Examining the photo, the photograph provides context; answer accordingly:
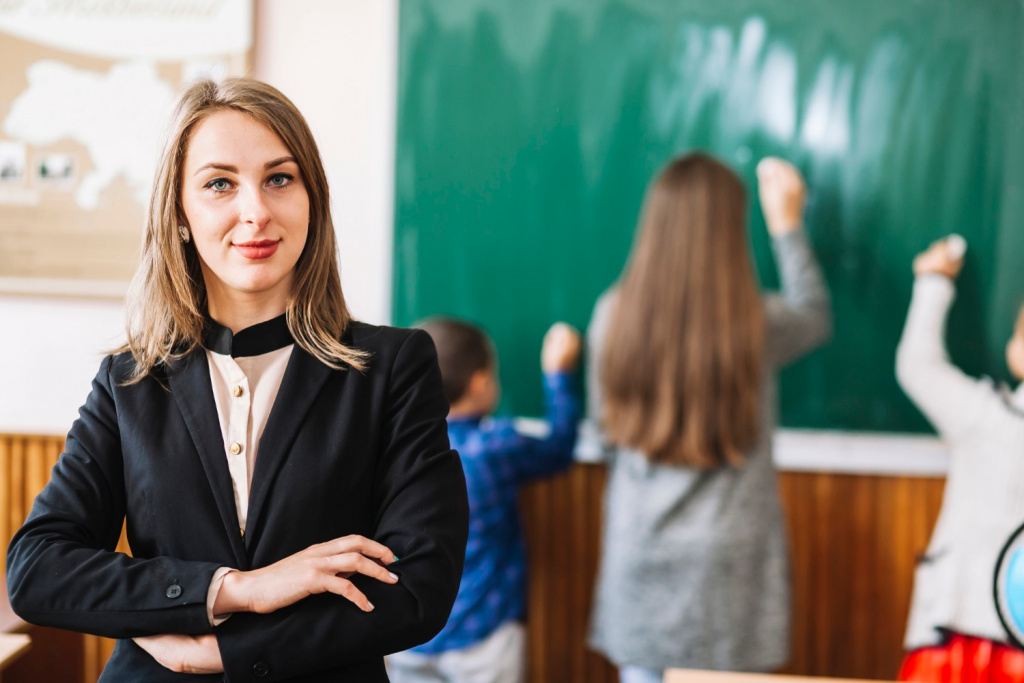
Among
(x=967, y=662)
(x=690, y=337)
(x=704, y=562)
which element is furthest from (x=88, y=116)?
(x=967, y=662)

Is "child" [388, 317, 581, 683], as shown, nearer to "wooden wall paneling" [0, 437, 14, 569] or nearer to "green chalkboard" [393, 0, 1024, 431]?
"green chalkboard" [393, 0, 1024, 431]

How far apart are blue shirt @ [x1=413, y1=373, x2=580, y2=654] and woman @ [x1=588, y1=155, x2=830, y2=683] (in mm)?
246

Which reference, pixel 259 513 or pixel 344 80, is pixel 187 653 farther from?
pixel 344 80

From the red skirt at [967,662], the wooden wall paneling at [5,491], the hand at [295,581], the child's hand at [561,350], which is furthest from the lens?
the wooden wall paneling at [5,491]

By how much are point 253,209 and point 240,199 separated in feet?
0.10

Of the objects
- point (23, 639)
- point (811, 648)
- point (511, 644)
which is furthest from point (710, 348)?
point (23, 639)

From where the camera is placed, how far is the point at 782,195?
2256 mm

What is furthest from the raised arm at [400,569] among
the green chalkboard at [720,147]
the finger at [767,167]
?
the finger at [767,167]

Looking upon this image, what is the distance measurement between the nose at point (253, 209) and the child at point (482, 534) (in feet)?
3.40

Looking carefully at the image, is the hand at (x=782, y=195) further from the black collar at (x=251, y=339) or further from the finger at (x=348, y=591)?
the finger at (x=348, y=591)

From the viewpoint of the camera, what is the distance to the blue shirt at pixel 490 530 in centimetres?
212

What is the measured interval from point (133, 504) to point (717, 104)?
1.87m

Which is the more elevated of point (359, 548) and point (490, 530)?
point (359, 548)

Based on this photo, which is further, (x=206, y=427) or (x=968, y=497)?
(x=968, y=497)
